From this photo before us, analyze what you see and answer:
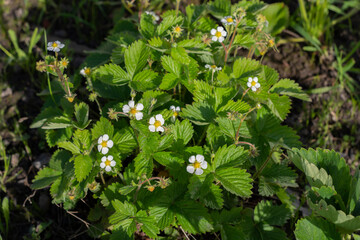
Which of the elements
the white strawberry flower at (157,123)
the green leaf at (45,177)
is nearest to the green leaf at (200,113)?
the white strawberry flower at (157,123)

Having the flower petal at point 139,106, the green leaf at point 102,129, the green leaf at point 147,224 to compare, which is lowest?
the green leaf at point 147,224

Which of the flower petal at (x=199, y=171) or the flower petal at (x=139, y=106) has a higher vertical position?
the flower petal at (x=139, y=106)

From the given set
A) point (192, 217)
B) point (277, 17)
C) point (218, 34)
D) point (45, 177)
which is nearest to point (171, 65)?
point (218, 34)

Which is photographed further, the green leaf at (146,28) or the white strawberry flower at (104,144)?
the green leaf at (146,28)

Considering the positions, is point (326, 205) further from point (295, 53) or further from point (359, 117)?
point (295, 53)

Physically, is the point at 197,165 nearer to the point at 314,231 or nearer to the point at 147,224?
the point at 147,224

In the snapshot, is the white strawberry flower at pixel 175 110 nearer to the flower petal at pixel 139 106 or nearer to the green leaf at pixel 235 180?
the flower petal at pixel 139 106

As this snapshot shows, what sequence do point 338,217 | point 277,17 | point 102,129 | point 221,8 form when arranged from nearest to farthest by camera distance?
point 338,217 → point 102,129 → point 221,8 → point 277,17
